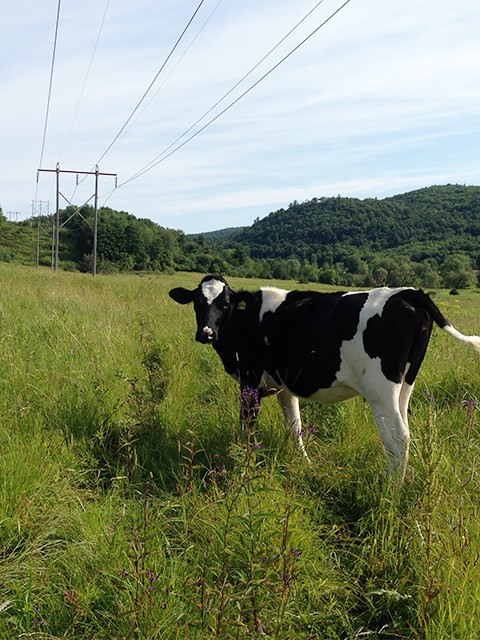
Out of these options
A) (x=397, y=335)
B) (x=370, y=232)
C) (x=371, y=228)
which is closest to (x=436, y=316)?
(x=397, y=335)

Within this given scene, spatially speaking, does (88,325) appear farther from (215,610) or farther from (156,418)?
(215,610)

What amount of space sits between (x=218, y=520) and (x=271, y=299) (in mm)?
2812

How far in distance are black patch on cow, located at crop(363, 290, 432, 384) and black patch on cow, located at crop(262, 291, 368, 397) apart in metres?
0.19

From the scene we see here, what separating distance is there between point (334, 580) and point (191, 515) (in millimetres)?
935

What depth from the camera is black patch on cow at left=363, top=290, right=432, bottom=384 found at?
4.43 metres

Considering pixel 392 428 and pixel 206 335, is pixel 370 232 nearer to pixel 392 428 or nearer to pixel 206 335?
pixel 206 335

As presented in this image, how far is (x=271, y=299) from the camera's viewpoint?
5.73 metres

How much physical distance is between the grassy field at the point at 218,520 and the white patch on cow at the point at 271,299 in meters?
1.01

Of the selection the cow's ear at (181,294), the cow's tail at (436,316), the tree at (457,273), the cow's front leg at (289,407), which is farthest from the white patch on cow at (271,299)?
the tree at (457,273)

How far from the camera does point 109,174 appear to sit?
39562 millimetres

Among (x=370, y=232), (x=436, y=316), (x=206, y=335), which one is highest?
(x=370, y=232)

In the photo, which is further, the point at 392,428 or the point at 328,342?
the point at 328,342

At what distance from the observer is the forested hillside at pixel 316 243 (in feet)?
268

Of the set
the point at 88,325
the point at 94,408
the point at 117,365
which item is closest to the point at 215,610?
the point at 94,408
